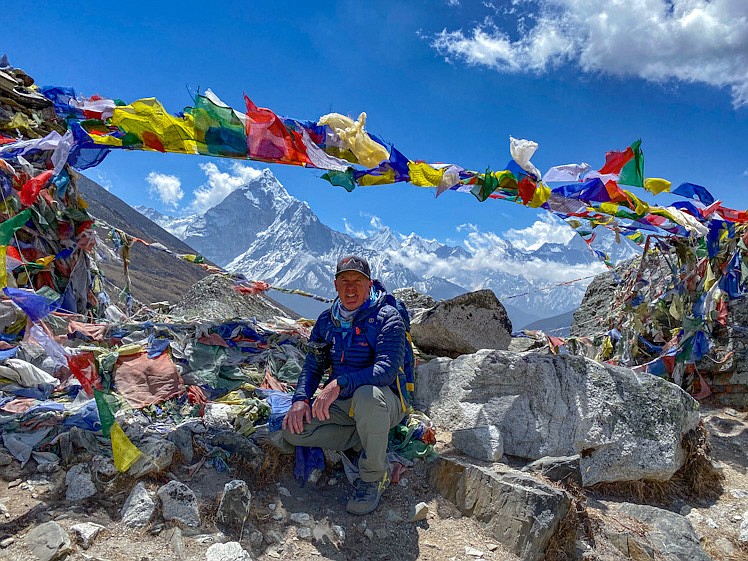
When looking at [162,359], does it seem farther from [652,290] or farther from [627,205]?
[652,290]

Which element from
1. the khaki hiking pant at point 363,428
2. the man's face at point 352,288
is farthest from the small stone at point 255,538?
the man's face at point 352,288

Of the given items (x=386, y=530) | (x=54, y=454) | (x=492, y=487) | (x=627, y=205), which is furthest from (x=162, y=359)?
(x=627, y=205)

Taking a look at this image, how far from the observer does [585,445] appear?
5020 mm

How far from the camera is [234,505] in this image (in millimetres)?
3434

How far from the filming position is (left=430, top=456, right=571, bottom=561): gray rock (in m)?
3.63

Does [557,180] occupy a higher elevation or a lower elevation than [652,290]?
higher

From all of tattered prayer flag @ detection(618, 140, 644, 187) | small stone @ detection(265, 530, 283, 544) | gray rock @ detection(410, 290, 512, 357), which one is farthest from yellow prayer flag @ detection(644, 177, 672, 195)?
small stone @ detection(265, 530, 283, 544)

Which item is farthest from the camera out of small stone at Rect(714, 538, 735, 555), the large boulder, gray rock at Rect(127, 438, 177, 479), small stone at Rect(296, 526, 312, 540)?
the large boulder

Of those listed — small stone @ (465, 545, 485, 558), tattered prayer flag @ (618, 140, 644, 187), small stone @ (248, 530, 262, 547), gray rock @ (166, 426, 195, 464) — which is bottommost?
small stone @ (248, 530, 262, 547)

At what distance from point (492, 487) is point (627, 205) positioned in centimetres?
529

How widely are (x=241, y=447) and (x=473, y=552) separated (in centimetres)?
210

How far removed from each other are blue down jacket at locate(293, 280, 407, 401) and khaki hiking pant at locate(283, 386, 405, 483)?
11 cm

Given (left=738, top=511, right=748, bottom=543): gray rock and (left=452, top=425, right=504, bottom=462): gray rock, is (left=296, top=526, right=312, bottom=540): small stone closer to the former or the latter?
(left=452, top=425, right=504, bottom=462): gray rock

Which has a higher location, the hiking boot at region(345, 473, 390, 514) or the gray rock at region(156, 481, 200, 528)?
the hiking boot at region(345, 473, 390, 514)
